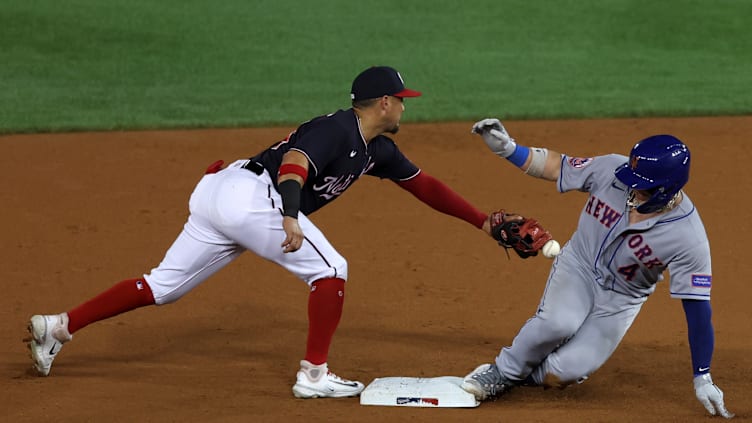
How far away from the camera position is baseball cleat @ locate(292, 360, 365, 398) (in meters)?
5.71

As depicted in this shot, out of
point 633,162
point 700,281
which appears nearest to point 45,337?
point 633,162

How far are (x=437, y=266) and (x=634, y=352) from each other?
5.84ft

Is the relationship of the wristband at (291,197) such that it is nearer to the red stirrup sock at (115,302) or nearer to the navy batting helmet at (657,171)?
the red stirrup sock at (115,302)

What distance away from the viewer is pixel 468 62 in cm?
1419

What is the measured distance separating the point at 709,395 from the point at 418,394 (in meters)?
1.39

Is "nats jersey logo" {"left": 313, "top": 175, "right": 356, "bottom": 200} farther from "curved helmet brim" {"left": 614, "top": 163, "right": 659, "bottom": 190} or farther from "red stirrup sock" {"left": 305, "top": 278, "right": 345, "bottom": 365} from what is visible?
"curved helmet brim" {"left": 614, "top": 163, "right": 659, "bottom": 190}

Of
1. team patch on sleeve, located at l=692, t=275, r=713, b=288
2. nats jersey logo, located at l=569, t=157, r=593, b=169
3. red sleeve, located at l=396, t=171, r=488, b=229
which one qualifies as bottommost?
team patch on sleeve, located at l=692, t=275, r=713, b=288

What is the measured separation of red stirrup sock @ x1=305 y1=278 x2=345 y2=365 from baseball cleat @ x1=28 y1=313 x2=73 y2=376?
51.9 inches

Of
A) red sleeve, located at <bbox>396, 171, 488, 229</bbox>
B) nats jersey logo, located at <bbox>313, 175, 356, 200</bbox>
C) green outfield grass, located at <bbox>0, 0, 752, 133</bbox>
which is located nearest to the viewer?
nats jersey logo, located at <bbox>313, 175, 356, 200</bbox>

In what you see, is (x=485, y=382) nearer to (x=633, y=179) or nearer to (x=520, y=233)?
(x=520, y=233)

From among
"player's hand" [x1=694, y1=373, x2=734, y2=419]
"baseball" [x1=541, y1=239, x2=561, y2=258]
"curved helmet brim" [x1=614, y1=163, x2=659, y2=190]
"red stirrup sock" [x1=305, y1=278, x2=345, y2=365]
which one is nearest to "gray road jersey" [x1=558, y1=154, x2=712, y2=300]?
"baseball" [x1=541, y1=239, x2=561, y2=258]

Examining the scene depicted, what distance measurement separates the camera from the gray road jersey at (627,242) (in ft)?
17.2

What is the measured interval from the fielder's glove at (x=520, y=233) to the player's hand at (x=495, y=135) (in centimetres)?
38

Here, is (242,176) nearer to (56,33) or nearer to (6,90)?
(6,90)
